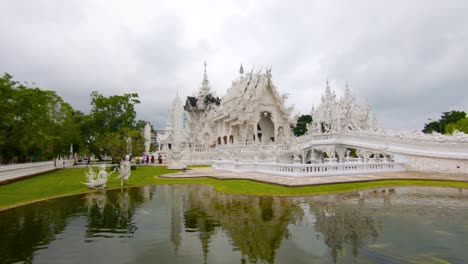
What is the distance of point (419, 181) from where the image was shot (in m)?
15.2

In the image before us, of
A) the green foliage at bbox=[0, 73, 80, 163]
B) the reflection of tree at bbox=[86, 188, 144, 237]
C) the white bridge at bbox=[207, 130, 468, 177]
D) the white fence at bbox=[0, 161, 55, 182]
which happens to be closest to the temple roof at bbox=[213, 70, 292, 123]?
the white bridge at bbox=[207, 130, 468, 177]

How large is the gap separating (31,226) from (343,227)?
8.08 metres

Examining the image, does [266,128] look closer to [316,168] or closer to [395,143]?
[395,143]

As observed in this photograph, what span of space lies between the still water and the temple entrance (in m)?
33.4

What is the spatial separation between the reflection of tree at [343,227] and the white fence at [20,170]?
19092 millimetres

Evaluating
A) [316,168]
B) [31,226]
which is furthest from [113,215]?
[316,168]

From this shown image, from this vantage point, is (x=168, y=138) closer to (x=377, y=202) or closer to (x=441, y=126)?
(x=377, y=202)

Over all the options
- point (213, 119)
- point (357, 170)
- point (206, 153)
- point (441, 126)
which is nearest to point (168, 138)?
point (213, 119)

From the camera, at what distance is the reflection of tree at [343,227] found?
18.2 feet

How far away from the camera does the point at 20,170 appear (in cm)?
2034

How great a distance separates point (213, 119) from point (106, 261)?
41.2 m

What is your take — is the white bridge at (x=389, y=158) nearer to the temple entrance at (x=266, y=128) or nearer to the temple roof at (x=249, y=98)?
the temple roof at (x=249, y=98)

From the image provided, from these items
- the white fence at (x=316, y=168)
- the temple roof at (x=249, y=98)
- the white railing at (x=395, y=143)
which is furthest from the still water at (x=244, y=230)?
the temple roof at (x=249, y=98)

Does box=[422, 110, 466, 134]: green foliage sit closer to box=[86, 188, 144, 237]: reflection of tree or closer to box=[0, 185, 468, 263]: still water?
box=[0, 185, 468, 263]: still water
